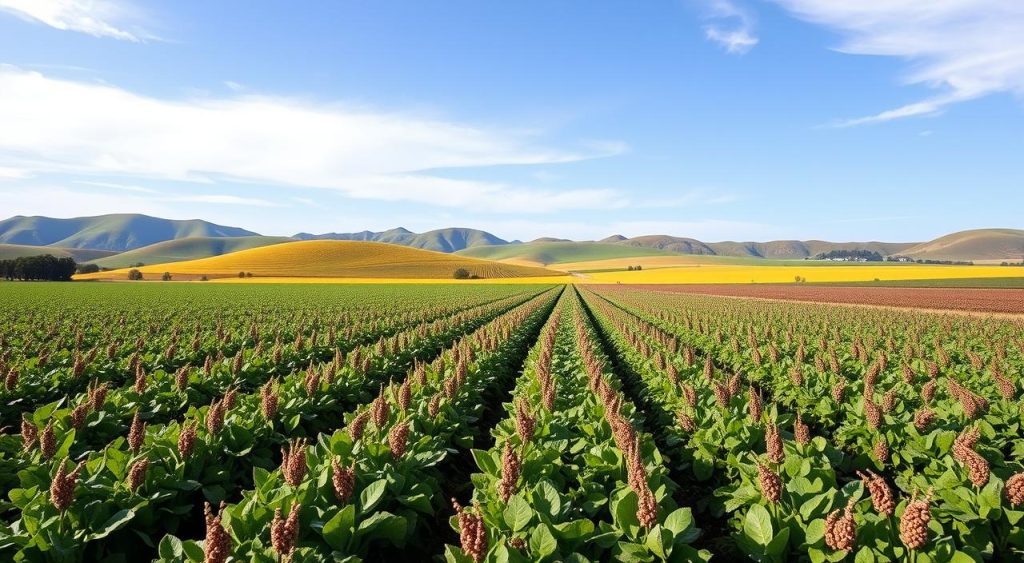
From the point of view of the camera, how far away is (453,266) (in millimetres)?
124812

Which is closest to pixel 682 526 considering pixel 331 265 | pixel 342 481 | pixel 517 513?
pixel 517 513

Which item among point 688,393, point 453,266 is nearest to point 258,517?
point 688,393

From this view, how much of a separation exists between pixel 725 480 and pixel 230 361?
10.8m

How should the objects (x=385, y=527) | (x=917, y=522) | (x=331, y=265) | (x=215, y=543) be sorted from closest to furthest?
(x=215, y=543) → (x=917, y=522) → (x=385, y=527) → (x=331, y=265)

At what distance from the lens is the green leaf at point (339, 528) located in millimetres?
3787

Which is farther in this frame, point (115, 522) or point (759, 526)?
point (115, 522)

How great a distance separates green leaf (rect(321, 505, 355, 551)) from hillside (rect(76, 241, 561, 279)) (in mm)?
110844

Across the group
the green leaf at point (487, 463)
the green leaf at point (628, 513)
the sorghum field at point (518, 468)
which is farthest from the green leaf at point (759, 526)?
the green leaf at point (487, 463)

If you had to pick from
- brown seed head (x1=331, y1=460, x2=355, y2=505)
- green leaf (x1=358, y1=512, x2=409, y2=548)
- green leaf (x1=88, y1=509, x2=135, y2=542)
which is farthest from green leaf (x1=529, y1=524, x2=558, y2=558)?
green leaf (x1=88, y1=509, x2=135, y2=542)

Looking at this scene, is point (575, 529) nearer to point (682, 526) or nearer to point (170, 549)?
point (682, 526)

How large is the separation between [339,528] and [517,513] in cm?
130

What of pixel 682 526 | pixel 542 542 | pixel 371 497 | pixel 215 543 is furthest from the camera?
pixel 371 497

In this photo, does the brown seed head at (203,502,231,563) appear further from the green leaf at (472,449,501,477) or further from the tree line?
the tree line

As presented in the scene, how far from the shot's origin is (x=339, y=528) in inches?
150
